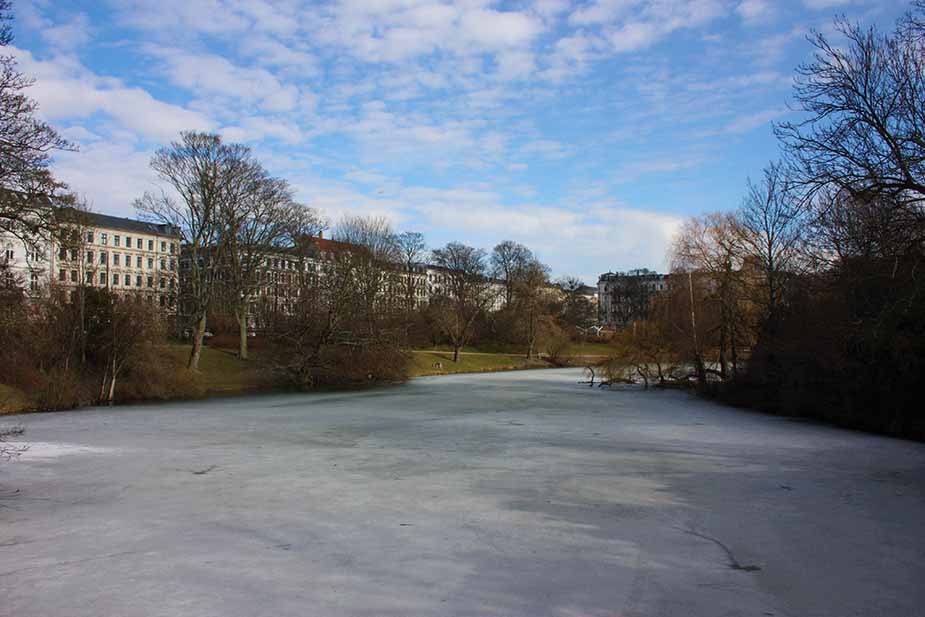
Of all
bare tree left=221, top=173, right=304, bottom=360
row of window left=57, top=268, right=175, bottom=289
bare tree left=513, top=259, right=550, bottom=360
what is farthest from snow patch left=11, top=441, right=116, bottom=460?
bare tree left=513, top=259, right=550, bottom=360

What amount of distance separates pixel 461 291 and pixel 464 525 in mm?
56950

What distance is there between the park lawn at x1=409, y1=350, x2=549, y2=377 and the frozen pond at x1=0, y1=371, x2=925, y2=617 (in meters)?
29.7

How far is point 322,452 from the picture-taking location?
47.5 feet

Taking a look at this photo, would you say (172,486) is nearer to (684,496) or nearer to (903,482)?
(684,496)

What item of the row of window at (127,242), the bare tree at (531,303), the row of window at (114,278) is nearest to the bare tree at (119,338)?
the row of window at (114,278)

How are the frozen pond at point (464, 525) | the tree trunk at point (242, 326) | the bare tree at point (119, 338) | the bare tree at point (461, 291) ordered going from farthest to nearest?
the bare tree at point (461, 291) < the tree trunk at point (242, 326) < the bare tree at point (119, 338) < the frozen pond at point (464, 525)

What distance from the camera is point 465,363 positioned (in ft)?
179

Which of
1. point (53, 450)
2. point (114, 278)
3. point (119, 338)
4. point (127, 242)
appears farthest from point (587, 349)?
point (127, 242)

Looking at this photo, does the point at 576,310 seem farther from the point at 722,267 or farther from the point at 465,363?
the point at 722,267

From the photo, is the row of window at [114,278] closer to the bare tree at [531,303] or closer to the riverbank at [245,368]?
the riverbank at [245,368]

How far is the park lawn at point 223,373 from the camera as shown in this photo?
33594 millimetres

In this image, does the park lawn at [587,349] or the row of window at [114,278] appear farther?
the park lawn at [587,349]

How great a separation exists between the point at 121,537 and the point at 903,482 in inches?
470

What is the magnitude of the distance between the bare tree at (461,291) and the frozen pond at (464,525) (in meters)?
38.6
